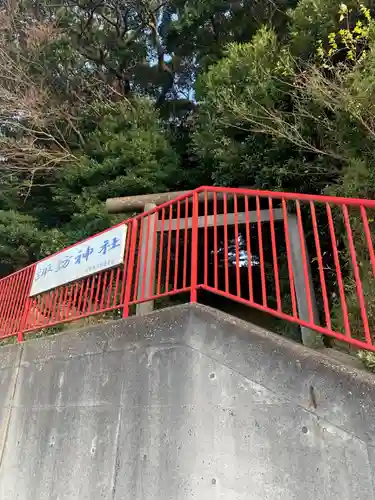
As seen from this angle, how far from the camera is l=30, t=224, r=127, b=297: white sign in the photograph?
11.3 ft

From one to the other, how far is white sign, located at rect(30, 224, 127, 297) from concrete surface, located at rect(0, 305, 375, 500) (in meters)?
0.68

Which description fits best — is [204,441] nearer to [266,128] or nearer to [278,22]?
[266,128]

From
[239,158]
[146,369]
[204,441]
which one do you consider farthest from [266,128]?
[204,441]

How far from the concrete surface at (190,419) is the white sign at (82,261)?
0.68m

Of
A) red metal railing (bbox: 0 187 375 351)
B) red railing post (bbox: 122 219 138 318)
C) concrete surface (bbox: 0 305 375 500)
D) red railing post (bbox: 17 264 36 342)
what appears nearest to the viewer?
concrete surface (bbox: 0 305 375 500)

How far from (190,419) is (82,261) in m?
2.05

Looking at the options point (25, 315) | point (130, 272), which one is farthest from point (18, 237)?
point (130, 272)

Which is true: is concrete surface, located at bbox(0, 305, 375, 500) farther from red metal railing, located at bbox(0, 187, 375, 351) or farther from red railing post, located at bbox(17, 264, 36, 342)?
red railing post, located at bbox(17, 264, 36, 342)

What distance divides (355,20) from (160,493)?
5.75 meters

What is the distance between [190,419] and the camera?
2.23m

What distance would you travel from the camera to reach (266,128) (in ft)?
17.0

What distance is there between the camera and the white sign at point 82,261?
11.3 feet

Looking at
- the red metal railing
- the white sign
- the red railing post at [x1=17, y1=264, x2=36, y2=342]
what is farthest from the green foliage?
the white sign

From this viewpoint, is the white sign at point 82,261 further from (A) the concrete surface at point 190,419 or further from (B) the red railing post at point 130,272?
(A) the concrete surface at point 190,419
